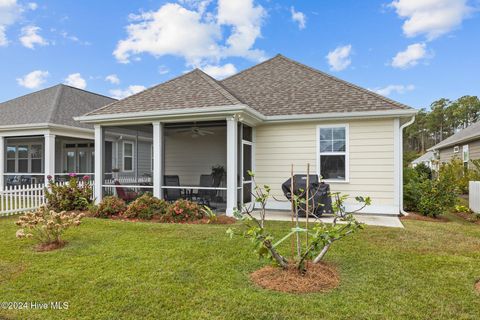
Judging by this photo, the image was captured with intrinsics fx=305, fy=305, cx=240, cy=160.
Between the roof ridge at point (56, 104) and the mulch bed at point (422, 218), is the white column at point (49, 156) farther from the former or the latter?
the mulch bed at point (422, 218)

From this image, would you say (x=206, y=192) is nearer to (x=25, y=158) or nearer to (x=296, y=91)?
(x=296, y=91)

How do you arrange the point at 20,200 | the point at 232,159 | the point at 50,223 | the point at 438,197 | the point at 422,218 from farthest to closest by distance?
the point at 20,200 → the point at 438,197 → the point at 422,218 → the point at 232,159 → the point at 50,223

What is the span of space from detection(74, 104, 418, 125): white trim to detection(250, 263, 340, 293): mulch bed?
475cm

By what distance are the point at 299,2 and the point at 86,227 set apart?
11.3m

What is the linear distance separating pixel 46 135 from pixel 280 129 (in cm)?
959

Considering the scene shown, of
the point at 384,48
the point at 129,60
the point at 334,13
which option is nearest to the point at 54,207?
the point at 129,60

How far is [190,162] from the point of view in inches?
496

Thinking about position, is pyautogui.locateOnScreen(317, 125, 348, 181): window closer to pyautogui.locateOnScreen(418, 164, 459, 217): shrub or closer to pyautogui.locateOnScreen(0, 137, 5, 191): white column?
pyautogui.locateOnScreen(418, 164, 459, 217): shrub

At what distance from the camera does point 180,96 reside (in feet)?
30.2

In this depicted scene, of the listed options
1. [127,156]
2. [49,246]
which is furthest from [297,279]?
[127,156]

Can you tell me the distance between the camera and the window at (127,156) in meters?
15.6

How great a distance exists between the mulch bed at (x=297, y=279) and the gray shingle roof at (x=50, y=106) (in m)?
11.9

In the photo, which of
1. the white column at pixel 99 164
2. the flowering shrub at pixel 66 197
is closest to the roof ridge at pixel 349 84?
the white column at pixel 99 164

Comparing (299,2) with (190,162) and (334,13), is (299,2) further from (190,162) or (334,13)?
(190,162)
